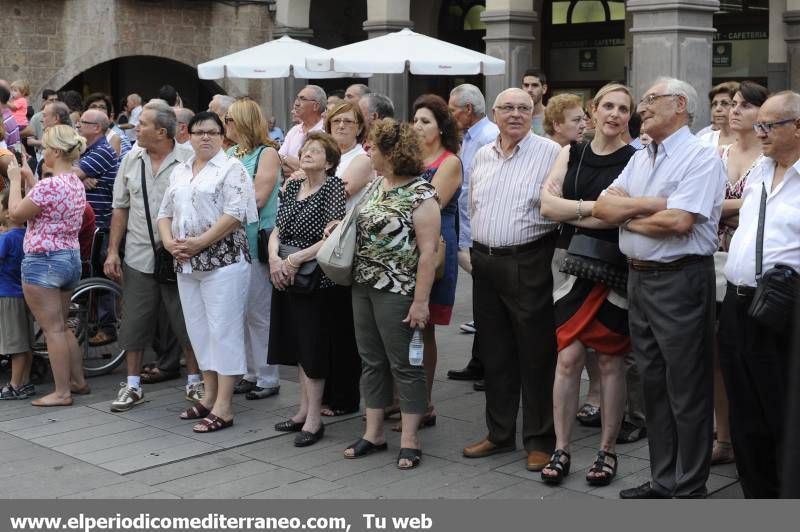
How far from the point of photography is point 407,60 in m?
11.4

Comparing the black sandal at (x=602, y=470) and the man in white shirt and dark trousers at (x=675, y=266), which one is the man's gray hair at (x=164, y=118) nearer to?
the man in white shirt and dark trousers at (x=675, y=266)

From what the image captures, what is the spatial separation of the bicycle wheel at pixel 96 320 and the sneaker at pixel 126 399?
2.87 ft

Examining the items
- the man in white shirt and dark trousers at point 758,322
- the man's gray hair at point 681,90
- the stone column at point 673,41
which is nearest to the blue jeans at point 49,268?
the man's gray hair at point 681,90

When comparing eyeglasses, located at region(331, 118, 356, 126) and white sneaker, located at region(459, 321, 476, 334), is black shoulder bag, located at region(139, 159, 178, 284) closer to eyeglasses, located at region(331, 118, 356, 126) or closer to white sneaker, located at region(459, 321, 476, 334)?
eyeglasses, located at region(331, 118, 356, 126)

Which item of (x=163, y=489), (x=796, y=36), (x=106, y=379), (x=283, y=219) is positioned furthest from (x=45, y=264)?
(x=796, y=36)

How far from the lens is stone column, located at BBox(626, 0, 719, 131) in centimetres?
1415

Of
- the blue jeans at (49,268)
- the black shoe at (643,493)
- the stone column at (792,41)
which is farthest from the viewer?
the stone column at (792,41)

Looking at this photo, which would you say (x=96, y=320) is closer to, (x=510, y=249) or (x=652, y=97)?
(x=510, y=249)

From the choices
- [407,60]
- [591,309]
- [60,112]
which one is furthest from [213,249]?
[407,60]

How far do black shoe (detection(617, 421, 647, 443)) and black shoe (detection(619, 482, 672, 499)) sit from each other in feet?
3.21

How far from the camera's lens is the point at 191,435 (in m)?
7.27

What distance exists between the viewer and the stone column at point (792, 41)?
1638 centimetres

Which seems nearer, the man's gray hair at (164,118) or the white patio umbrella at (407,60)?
the man's gray hair at (164,118)

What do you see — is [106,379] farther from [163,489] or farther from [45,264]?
[163,489]
